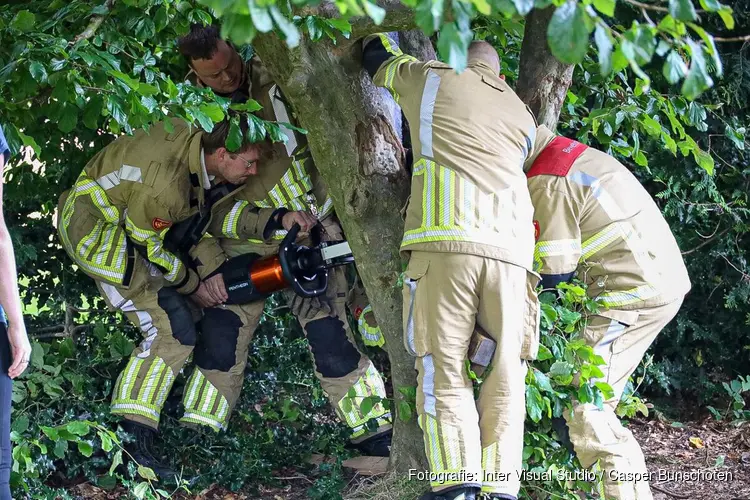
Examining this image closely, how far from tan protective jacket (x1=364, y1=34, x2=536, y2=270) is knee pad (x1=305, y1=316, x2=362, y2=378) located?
1245 millimetres

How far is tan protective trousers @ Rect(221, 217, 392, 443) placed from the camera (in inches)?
179

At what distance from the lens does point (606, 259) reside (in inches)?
155

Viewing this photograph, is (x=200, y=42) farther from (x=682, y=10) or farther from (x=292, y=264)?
(x=682, y=10)

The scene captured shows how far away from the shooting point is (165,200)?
432 centimetres

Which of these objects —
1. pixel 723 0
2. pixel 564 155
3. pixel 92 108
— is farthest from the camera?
pixel 723 0

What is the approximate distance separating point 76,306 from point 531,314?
118 inches

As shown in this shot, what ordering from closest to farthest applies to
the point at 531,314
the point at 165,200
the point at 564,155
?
the point at 531,314 → the point at 564,155 → the point at 165,200

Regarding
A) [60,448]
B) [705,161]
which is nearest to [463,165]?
[705,161]

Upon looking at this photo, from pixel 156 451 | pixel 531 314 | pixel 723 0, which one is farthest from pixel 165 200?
pixel 723 0

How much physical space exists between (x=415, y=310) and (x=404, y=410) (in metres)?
0.53

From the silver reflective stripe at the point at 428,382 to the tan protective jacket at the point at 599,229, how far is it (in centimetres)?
70

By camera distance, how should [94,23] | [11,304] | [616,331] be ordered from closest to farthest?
1. [11,304]
2. [94,23]
3. [616,331]

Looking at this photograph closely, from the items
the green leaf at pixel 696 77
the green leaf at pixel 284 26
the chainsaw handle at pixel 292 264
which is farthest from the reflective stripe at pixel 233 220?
the green leaf at pixel 696 77

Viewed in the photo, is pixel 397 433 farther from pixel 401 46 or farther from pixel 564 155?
pixel 401 46
